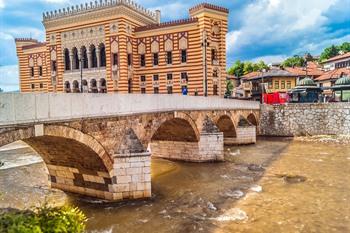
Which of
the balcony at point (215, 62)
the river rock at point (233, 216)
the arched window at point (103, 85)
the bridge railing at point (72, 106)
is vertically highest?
the balcony at point (215, 62)

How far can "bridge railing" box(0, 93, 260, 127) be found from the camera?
732cm

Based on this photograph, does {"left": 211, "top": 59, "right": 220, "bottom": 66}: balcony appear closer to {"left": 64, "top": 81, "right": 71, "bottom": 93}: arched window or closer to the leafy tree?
{"left": 64, "top": 81, "right": 71, "bottom": 93}: arched window

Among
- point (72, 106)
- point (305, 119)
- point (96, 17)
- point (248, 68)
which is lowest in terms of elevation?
point (305, 119)

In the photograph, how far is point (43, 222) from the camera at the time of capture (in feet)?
12.8

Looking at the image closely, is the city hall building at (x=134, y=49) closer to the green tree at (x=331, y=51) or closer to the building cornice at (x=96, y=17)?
the building cornice at (x=96, y=17)

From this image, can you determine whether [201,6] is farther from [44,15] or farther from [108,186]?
[108,186]

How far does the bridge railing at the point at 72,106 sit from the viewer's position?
7320 mm

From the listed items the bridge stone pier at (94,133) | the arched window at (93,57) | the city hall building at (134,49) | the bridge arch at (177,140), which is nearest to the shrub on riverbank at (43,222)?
the bridge stone pier at (94,133)

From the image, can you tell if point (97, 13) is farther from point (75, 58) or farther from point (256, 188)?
point (256, 188)

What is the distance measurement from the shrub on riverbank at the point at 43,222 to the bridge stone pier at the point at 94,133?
151 inches

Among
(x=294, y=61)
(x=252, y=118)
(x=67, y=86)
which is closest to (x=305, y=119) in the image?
(x=252, y=118)

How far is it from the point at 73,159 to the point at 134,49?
24349 millimetres

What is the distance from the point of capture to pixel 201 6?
30.7 m

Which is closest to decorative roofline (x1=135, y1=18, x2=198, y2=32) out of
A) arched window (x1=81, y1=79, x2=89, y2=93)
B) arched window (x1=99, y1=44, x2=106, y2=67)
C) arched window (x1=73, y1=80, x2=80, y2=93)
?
arched window (x1=99, y1=44, x2=106, y2=67)
